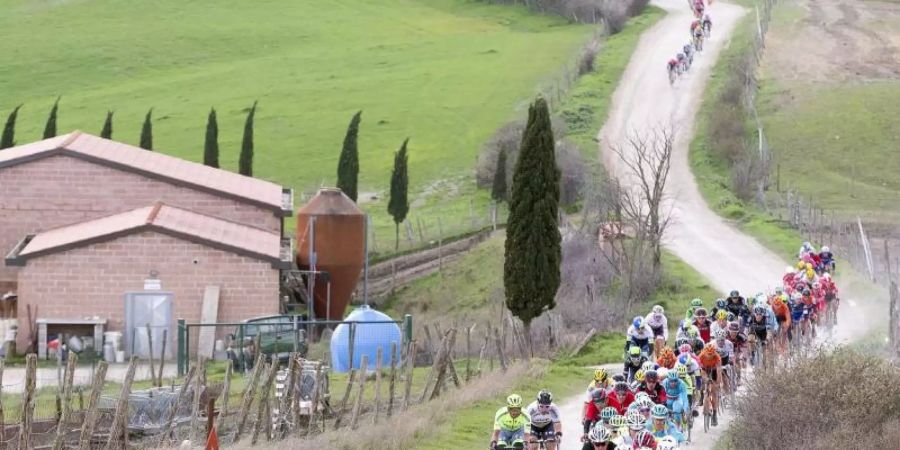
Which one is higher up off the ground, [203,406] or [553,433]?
[553,433]

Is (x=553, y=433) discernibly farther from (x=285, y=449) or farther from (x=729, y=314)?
(x=729, y=314)

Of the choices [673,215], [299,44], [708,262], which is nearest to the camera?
[708,262]

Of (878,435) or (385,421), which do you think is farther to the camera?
(385,421)

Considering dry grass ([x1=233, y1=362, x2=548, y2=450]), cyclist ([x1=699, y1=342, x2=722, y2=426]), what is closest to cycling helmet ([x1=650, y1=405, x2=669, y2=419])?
cyclist ([x1=699, y1=342, x2=722, y2=426])

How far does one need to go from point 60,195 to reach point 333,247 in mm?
8434

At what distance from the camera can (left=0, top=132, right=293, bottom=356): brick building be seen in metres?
42.2

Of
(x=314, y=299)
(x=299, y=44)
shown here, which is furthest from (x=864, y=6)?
(x=314, y=299)

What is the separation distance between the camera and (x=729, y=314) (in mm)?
28547

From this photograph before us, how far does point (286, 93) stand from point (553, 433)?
72.3 m

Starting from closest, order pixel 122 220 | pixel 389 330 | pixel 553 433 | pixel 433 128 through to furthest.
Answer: pixel 553 433 → pixel 389 330 → pixel 122 220 → pixel 433 128

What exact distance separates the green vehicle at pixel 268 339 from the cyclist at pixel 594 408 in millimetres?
14856

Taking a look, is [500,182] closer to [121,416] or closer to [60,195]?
[60,195]

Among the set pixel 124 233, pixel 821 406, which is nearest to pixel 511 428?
pixel 821 406

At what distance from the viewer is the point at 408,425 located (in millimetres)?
26250
